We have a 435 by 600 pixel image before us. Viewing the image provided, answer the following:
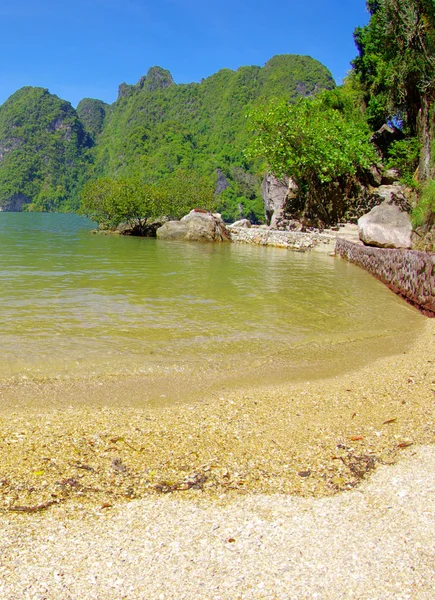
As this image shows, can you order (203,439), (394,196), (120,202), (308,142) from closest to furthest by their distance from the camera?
(203,439)
(394,196)
(308,142)
(120,202)

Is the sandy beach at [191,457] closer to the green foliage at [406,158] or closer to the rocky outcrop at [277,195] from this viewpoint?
the green foliage at [406,158]

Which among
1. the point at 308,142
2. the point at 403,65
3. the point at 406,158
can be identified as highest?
the point at 403,65

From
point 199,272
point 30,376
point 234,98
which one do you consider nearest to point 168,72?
point 234,98

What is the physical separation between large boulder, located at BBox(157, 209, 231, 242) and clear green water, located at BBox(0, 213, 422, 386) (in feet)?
48.0

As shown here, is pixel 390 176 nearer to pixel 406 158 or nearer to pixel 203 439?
pixel 406 158

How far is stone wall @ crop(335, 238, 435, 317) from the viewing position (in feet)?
35.2

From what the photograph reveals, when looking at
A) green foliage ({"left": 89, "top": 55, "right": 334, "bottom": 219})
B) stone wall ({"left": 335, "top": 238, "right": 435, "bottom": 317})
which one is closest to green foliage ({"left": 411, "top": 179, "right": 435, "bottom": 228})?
stone wall ({"left": 335, "top": 238, "right": 435, "bottom": 317})

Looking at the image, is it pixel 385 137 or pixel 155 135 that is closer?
pixel 385 137

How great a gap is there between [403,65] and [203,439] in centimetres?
2939

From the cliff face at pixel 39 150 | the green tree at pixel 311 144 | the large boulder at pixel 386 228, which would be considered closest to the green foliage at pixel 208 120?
the cliff face at pixel 39 150

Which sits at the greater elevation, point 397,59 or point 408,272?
point 397,59

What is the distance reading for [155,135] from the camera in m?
119

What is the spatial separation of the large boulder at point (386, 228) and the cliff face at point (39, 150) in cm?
14768

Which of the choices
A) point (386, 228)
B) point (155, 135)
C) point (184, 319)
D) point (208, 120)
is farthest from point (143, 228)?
point (208, 120)
